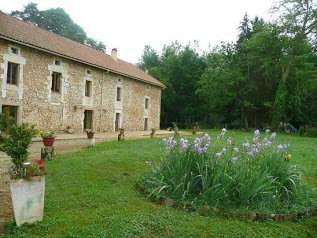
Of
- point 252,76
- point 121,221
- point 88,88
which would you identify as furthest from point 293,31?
point 121,221

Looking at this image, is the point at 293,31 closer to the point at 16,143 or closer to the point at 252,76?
the point at 252,76

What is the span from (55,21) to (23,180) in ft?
136

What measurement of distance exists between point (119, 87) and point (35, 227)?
65.3 ft

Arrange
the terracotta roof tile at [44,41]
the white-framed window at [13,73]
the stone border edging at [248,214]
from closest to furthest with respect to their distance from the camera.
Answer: the stone border edging at [248,214] < the white-framed window at [13,73] < the terracotta roof tile at [44,41]

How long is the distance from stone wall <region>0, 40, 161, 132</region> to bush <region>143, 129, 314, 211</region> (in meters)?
12.8

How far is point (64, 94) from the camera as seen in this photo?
1738 cm

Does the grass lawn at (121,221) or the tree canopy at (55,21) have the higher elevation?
the tree canopy at (55,21)

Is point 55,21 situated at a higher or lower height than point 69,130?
higher

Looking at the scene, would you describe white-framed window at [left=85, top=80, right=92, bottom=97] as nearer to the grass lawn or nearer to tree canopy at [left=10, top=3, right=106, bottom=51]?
the grass lawn

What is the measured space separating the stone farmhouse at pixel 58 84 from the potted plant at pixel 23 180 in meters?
9.00

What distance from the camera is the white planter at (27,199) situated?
3102mm

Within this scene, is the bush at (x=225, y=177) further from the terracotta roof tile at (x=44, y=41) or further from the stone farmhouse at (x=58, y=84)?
the terracotta roof tile at (x=44, y=41)

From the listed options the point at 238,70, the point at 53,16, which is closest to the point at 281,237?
the point at 238,70

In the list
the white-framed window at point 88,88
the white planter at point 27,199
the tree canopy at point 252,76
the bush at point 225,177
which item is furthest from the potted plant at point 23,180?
the tree canopy at point 252,76
